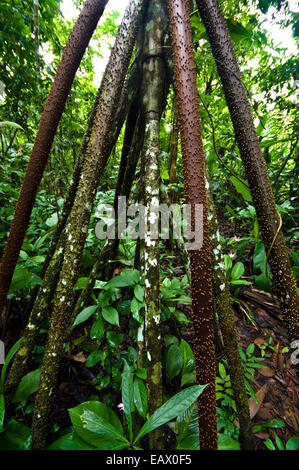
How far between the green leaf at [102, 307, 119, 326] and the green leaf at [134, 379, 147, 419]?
1.02ft

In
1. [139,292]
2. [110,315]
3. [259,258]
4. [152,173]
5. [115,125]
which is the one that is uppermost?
[115,125]


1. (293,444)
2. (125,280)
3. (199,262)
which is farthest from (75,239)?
(293,444)

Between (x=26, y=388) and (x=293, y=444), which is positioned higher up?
(x=26, y=388)

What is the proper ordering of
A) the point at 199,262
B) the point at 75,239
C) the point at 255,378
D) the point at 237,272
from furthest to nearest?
the point at 237,272 → the point at 255,378 → the point at 75,239 → the point at 199,262

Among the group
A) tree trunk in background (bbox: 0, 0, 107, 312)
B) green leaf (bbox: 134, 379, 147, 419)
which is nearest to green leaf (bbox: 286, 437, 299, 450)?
green leaf (bbox: 134, 379, 147, 419)

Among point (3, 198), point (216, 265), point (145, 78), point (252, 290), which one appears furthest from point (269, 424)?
point (3, 198)

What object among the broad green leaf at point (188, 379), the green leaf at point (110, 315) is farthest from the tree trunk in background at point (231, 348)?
the green leaf at point (110, 315)

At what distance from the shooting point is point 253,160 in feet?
3.25

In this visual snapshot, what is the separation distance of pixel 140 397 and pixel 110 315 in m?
0.41

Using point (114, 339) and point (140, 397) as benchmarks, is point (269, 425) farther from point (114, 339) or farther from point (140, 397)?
point (114, 339)

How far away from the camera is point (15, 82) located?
2275mm

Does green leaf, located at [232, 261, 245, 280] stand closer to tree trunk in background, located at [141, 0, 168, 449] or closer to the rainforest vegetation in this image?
the rainforest vegetation

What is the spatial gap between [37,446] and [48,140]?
1409 mm
